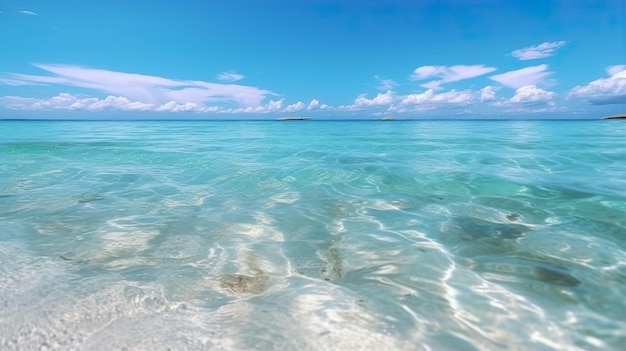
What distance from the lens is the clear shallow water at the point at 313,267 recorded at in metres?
2.37

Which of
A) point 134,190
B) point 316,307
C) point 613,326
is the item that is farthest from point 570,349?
point 134,190

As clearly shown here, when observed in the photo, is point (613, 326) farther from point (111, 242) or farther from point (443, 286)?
point (111, 242)

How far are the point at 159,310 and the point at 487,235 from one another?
406 centimetres

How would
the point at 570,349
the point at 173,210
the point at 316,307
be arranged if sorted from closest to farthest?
1. the point at 570,349
2. the point at 316,307
3. the point at 173,210

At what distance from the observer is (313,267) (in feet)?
11.7

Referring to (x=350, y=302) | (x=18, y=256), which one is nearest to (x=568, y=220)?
(x=350, y=302)

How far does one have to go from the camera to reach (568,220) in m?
5.00

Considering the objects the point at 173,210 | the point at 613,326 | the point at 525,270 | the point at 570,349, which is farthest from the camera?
the point at 173,210

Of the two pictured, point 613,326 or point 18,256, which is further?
point 18,256

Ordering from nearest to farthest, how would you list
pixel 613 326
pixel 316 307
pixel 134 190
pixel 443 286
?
pixel 613 326 → pixel 316 307 → pixel 443 286 → pixel 134 190

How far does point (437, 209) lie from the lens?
568cm

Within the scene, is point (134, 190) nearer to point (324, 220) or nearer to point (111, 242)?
point (111, 242)

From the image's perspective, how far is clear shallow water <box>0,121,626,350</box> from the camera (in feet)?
7.78

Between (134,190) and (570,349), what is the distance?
7.63 m
